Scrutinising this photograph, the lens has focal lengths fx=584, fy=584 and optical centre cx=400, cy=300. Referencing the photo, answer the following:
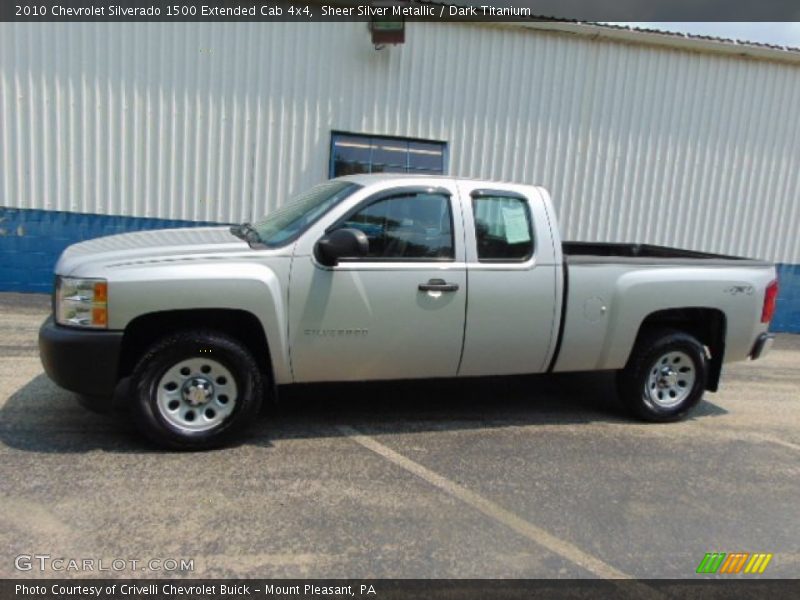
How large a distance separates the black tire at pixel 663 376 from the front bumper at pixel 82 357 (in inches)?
157

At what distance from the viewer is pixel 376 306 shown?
13.4ft

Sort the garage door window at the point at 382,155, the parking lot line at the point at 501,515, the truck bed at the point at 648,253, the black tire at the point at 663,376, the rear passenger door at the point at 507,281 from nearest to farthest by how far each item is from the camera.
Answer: the parking lot line at the point at 501,515, the rear passenger door at the point at 507,281, the black tire at the point at 663,376, the truck bed at the point at 648,253, the garage door window at the point at 382,155

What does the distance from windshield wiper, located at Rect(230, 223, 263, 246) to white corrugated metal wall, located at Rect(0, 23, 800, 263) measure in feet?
14.8

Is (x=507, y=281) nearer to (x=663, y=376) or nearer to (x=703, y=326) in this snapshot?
(x=663, y=376)

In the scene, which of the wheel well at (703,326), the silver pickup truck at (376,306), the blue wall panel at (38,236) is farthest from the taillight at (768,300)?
the blue wall panel at (38,236)

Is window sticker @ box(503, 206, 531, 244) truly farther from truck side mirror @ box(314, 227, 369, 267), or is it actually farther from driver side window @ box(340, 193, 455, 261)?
truck side mirror @ box(314, 227, 369, 267)

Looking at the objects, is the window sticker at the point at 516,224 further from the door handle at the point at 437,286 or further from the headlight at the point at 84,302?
the headlight at the point at 84,302

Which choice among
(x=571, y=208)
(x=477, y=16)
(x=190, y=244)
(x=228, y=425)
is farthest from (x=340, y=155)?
(x=228, y=425)

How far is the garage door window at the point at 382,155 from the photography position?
9148 mm

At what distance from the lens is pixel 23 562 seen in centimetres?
271

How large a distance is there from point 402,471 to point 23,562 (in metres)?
2.11

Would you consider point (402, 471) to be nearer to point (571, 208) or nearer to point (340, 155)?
point (340, 155)

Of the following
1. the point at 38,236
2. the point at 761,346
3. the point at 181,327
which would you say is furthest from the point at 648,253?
the point at 38,236

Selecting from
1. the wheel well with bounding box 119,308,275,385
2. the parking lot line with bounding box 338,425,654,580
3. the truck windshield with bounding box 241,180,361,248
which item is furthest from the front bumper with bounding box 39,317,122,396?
the parking lot line with bounding box 338,425,654,580
